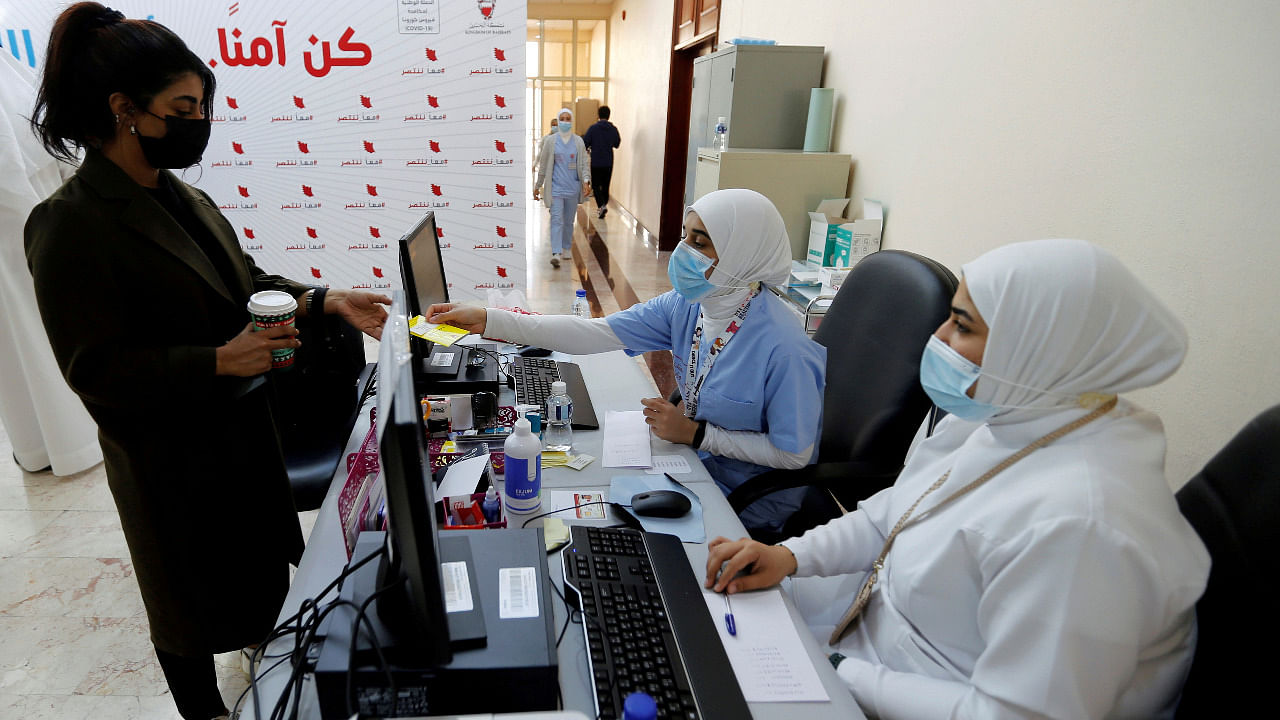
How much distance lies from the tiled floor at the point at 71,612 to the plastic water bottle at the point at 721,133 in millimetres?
2703

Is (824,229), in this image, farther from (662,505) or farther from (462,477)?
(462,477)

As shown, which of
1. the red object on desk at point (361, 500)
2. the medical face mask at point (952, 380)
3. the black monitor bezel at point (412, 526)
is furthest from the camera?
the red object on desk at point (361, 500)

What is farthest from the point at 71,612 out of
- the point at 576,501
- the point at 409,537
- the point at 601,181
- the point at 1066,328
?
the point at 601,181

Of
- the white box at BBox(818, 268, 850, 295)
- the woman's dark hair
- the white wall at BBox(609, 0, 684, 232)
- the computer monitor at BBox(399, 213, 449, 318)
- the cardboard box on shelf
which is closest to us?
the woman's dark hair

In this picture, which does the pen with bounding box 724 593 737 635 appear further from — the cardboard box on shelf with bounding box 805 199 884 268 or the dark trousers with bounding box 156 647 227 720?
the cardboard box on shelf with bounding box 805 199 884 268

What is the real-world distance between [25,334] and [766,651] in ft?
10.5

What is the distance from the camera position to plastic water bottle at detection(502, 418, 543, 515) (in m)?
1.30

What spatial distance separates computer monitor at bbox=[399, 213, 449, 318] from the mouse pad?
25.8 inches

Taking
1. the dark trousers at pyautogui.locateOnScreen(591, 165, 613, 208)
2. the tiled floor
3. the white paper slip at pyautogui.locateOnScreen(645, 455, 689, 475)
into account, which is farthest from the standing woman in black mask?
the dark trousers at pyautogui.locateOnScreen(591, 165, 613, 208)

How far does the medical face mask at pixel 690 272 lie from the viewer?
1.70 meters

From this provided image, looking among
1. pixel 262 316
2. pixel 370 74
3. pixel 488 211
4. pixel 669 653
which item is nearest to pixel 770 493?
pixel 669 653

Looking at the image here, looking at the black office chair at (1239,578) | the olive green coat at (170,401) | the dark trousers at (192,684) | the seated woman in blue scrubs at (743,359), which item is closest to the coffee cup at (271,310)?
the olive green coat at (170,401)

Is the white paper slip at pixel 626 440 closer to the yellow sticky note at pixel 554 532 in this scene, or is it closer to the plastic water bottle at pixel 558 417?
the plastic water bottle at pixel 558 417

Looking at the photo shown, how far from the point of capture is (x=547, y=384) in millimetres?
1990
